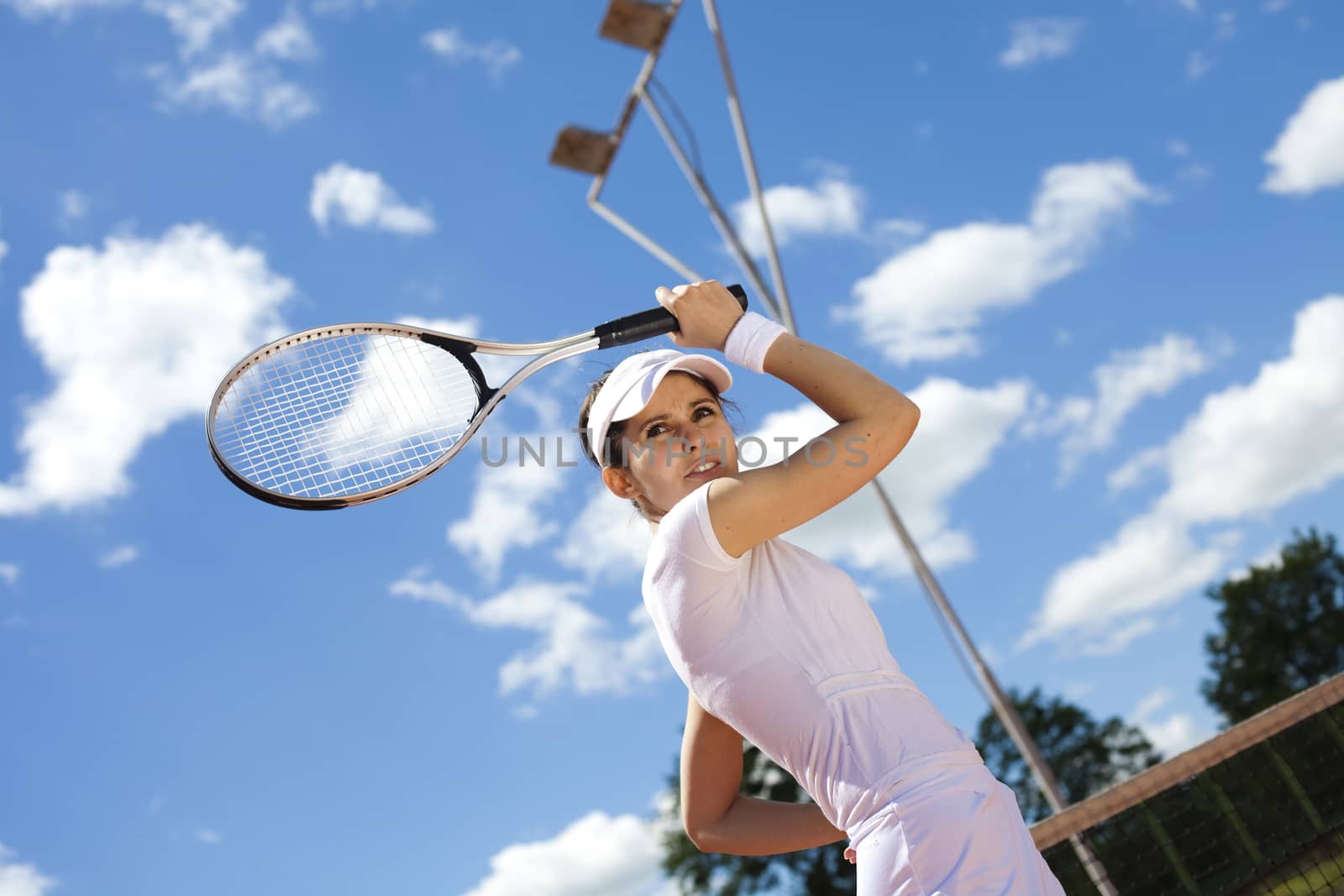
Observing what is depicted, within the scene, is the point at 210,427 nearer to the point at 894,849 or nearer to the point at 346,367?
the point at 346,367

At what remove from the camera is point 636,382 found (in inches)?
86.4

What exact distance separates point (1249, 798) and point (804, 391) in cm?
558

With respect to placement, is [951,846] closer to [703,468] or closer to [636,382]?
[703,468]

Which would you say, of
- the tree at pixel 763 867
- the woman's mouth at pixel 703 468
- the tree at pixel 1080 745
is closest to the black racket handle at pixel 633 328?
the woman's mouth at pixel 703 468

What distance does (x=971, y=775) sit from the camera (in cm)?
186

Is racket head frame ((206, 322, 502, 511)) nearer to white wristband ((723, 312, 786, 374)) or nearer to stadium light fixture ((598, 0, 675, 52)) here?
white wristband ((723, 312, 786, 374))

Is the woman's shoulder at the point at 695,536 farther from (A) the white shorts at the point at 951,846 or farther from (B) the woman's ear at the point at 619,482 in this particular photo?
(A) the white shorts at the point at 951,846

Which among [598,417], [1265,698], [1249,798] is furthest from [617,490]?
[1265,698]

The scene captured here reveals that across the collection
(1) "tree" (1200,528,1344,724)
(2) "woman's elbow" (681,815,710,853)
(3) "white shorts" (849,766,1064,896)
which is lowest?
(3) "white shorts" (849,766,1064,896)

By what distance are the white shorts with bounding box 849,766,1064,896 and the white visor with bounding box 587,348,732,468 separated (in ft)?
2.74

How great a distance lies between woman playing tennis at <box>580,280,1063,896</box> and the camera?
181cm

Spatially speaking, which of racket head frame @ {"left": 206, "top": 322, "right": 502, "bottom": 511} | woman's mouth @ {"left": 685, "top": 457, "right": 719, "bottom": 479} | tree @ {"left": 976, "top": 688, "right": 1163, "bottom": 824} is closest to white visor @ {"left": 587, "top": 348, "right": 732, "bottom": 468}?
woman's mouth @ {"left": 685, "top": 457, "right": 719, "bottom": 479}

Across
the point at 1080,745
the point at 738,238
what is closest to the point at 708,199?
the point at 738,238

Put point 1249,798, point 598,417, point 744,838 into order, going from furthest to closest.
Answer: point 1249,798, point 744,838, point 598,417
